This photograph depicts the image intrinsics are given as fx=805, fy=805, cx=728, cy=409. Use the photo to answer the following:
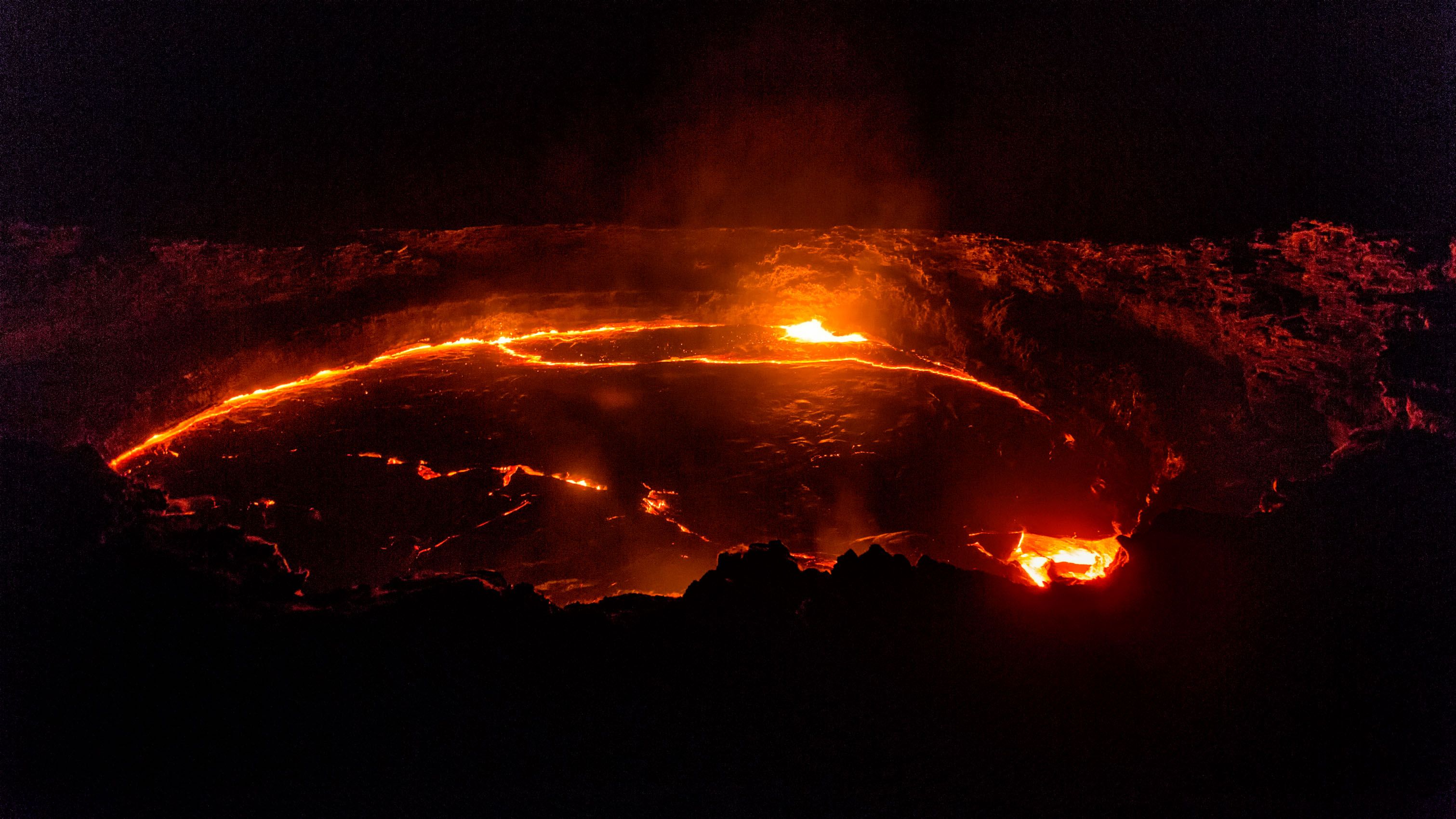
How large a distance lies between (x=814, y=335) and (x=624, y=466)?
6.37 ft

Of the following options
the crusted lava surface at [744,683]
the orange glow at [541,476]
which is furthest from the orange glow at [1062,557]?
the orange glow at [541,476]

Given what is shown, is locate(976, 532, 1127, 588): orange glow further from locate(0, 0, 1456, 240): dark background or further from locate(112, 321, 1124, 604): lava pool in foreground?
locate(0, 0, 1456, 240): dark background

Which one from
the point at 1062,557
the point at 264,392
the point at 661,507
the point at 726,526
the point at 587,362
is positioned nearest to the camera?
the point at 1062,557

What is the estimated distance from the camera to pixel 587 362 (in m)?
5.41

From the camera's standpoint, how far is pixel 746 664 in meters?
2.86

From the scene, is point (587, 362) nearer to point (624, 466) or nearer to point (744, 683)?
point (624, 466)

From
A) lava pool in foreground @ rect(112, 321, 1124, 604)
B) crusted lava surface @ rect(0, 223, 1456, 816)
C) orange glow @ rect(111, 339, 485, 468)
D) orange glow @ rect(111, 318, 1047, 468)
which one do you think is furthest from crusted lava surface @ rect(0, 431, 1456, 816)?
orange glow @ rect(111, 318, 1047, 468)

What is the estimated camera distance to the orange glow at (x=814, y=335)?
18.6 feet

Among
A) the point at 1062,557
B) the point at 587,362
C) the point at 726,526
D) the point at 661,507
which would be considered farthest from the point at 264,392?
the point at 1062,557

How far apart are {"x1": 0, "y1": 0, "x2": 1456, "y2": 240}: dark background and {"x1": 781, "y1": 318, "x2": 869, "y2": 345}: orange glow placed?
126cm

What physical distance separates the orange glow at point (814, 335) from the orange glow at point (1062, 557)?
6.80 feet

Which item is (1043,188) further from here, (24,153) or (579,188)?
(24,153)

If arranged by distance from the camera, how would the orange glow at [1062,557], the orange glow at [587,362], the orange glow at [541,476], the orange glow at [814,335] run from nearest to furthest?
the orange glow at [1062,557] → the orange glow at [541,476] → the orange glow at [587,362] → the orange glow at [814,335]

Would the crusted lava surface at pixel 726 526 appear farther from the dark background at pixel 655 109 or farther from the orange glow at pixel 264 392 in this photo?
the dark background at pixel 655 109
